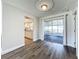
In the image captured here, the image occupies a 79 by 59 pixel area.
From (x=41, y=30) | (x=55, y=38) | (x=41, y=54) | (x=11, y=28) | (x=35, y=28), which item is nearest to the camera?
(x=41, y=54)

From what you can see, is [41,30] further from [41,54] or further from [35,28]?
[41,54]

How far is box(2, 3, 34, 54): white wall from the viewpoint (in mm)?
3040

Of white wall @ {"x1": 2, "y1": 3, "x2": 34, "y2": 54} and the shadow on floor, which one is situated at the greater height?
white wall @ {"x1": 2, "y1": 3, "x2": 34, "y2": 54}

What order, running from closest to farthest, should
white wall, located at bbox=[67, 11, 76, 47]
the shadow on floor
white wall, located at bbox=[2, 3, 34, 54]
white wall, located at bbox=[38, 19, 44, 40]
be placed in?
white wall, located at bbox=[2, 3, 34, 54]
white wall, located at bbox=[67, 11, 76, 47]
the shadow on floor
white wall, located at bbox=[38, 19, 44, 40]

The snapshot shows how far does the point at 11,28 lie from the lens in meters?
3.40

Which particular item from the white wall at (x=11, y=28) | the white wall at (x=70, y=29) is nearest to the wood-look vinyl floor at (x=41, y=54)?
the white wall at (x=11, y=28)

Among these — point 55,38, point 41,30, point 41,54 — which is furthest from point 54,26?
point 41,54

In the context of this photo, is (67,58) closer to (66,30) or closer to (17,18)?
(66,30)

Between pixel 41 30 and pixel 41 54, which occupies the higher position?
pixel 41 30

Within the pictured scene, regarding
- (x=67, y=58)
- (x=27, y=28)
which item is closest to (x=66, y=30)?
(x=67, y=58)

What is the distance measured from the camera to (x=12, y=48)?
348 centimetres

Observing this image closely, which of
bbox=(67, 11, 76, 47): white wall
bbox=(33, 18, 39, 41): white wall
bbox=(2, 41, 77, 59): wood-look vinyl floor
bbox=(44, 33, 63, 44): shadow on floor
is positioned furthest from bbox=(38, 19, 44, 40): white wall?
bbox=(2, 41, 77, 59): wood-look vinyl floor

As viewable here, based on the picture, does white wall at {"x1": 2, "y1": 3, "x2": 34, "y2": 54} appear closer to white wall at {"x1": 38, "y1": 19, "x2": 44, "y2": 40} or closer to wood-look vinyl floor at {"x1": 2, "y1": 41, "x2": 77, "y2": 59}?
wood-look vinyl floor at {"x1": 2, "y1": 41, "x2": 77, "y2": 59}

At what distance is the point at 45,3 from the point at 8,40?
2366 millimetres
